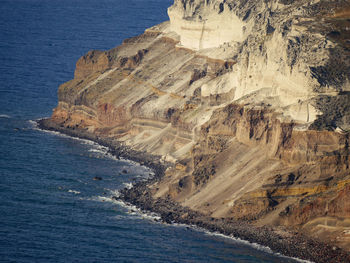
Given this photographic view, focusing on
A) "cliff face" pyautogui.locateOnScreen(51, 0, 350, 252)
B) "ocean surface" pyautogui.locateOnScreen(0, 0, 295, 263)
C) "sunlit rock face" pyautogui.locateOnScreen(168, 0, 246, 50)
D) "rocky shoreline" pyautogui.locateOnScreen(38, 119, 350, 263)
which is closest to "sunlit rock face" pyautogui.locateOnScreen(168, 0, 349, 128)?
"cliff face" pyautogui.locateOnScreen(51, 0, 350, 252)

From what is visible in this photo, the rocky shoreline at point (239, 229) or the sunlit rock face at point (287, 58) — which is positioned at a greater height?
the sunlit rock face at point (287, 58)

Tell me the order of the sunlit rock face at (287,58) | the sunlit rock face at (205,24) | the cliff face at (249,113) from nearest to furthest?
the cliff face at (249,113)
the sunlit rock face at (287,58)
the sunlit rock face at (205,24)

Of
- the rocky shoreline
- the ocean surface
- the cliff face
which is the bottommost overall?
the ocean surface

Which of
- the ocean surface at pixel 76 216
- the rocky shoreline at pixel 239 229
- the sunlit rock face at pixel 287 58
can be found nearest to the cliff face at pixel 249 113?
the sunlit rock face at pixel 287 58

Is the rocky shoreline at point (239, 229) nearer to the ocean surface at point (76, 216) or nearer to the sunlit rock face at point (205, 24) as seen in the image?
the ocean surface at point (76, 216)

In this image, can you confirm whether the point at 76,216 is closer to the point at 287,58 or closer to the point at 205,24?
the point at 287,58

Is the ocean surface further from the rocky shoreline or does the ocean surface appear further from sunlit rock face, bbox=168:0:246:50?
sunlit rock face, bbox=168:0:246:50

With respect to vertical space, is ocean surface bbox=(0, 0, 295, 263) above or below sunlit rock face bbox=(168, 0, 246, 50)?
below

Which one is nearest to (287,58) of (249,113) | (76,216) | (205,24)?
(249,113)
